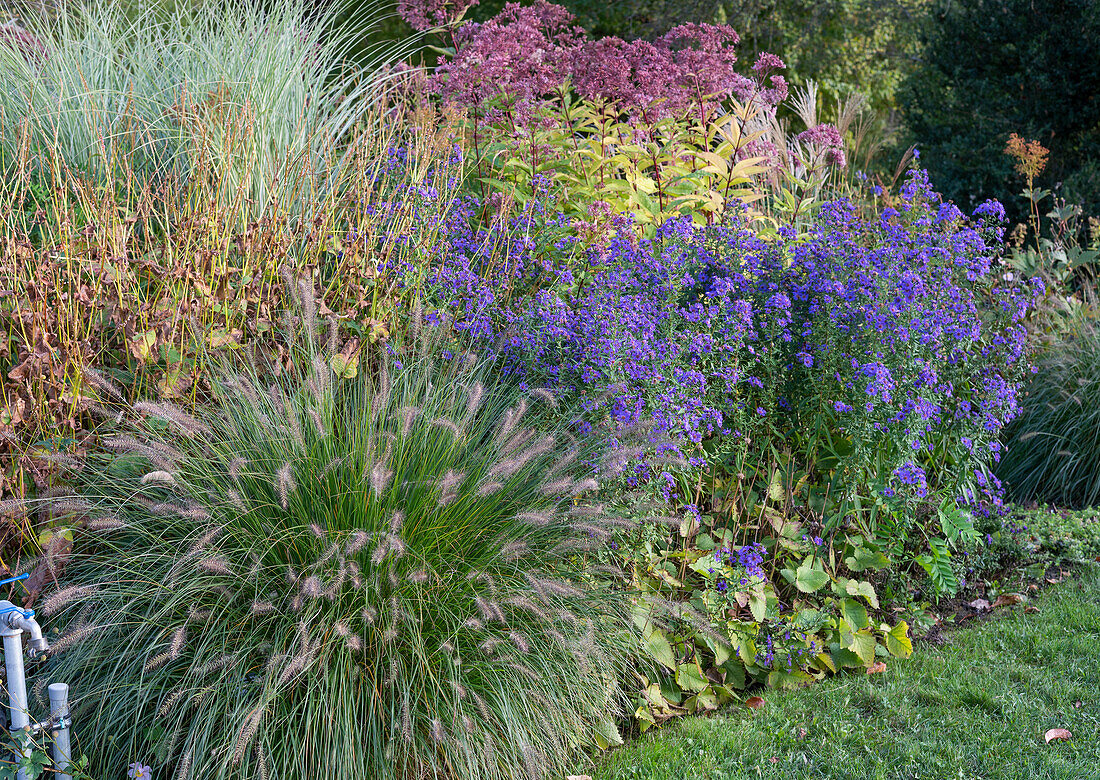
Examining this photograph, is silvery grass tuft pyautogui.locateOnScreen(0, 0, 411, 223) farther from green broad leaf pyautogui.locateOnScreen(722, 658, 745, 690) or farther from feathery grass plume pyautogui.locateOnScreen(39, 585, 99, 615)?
green broad leaf pyautogui.locateOnScreen(722, 658, 745, 690)

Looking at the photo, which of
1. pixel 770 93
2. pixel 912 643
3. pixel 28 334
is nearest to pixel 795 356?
pixel 912 643

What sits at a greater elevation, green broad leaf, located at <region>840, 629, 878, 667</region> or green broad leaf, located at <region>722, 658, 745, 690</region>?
green broad leaf, located at <region>840, 629, 878, 667</region>

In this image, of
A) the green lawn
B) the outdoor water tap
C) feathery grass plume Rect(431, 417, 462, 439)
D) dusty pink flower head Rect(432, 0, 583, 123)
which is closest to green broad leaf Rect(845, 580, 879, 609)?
the green lawn

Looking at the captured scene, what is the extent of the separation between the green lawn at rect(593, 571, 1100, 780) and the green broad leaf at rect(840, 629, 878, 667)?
82 mm

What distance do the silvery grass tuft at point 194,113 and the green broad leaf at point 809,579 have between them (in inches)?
101

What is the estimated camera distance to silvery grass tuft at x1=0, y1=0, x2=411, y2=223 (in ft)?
12.4

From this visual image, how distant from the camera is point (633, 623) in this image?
3.12m

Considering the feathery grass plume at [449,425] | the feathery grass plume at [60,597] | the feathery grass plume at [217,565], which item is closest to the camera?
the feathery grass plume at [60,597]

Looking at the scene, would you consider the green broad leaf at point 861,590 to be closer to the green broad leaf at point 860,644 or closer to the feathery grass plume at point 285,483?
the green broad leaf at point 860,644

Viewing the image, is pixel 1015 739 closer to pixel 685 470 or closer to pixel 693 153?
pixel 685 470

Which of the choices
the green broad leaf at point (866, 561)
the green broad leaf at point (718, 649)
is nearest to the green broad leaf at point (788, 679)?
the green broad leaf at point (718, 649)

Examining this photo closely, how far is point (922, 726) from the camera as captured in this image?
310 centimetres

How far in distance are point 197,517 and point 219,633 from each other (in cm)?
36

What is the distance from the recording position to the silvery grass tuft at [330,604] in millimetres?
2527
